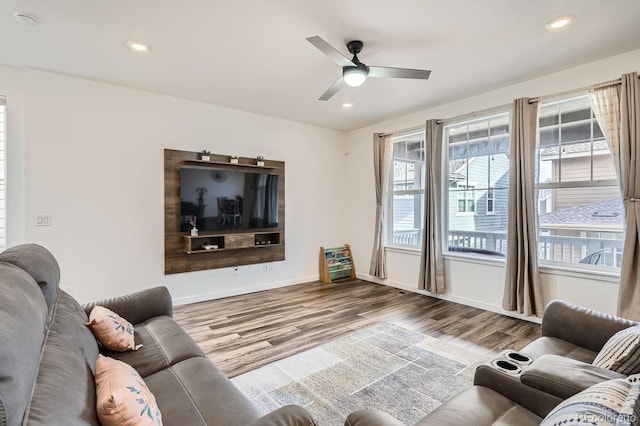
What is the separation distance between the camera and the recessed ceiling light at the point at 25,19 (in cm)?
228

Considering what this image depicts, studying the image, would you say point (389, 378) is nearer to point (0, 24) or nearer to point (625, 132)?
point (625, 132)

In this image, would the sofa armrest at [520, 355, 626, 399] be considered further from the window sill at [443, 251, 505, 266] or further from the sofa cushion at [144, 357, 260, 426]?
the window sill at [443, 251, 505, 266]

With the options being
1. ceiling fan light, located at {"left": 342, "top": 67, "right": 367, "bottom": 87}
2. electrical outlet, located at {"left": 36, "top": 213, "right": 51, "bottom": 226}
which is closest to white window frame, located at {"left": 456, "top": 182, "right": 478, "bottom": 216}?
ceiling fan light, located at {"left": 342, "top": 67, "right": 367, "bottom": 87}

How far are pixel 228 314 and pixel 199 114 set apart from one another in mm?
2746

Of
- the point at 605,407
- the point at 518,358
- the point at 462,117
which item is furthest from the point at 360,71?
the point at 605,407

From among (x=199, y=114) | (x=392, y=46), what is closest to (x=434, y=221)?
(x=392, y=46)

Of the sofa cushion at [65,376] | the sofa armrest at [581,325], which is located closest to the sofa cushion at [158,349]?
the sofa cushion at [65,376]

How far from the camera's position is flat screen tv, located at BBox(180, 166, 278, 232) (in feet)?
13.4

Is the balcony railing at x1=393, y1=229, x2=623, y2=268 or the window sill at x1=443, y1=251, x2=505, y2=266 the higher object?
the balcony railing at x1=393, y1=229, x2=623, y2=268

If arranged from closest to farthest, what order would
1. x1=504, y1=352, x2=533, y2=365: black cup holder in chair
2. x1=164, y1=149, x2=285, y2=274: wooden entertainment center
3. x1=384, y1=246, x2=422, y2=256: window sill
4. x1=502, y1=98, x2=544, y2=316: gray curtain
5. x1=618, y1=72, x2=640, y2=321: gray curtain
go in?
x1=504, y1=352, x2=533, y2=365: black cup holder in chair < x1=618, y1=72, x2=640, y2=321: gray curtain < x1=502, y1=98, x2=544, y2=316: gray curtain < x1=164, y1=149, x2=285, y2=274: wooden entertainment center < x1=384, y1=246, x2=422, y2=256: window sill

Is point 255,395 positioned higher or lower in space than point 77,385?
lower

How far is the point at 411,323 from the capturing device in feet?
11.5

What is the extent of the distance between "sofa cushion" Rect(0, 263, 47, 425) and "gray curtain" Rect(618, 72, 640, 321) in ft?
13.5

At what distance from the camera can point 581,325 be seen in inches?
74.4
